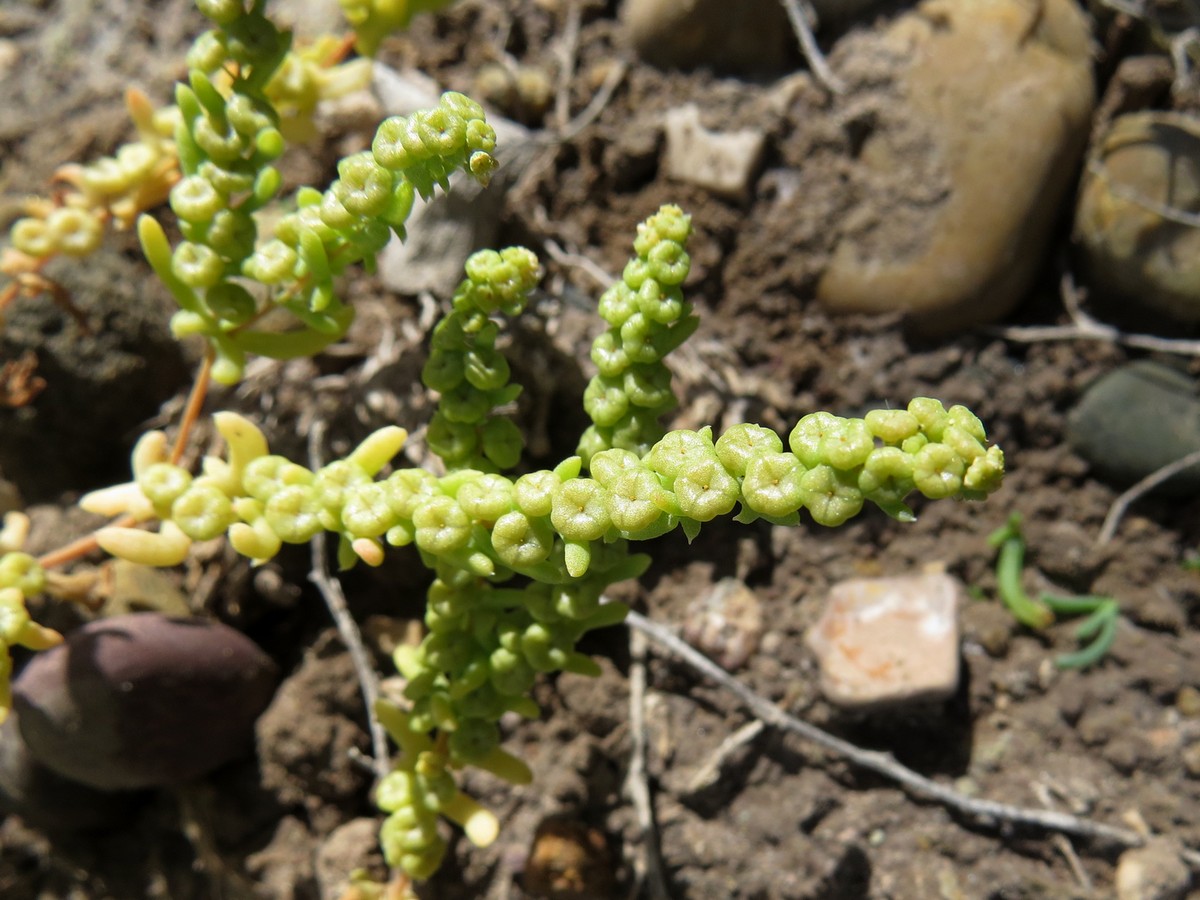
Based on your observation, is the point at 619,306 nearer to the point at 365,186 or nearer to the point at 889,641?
the point at 365,186

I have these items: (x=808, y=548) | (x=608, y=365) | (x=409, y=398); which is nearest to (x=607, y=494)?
(x=608, y=365)

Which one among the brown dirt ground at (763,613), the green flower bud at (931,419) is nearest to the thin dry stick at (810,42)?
the brown dirt ground at (763,613)

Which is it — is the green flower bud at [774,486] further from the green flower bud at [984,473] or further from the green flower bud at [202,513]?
the green flower bud at [202,513]

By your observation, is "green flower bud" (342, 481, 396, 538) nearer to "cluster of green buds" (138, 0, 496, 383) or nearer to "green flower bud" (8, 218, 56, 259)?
"cluster of green buds" (138, 0, 496, 383)

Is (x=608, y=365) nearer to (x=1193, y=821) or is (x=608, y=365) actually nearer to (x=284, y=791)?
(x=284, y=791)

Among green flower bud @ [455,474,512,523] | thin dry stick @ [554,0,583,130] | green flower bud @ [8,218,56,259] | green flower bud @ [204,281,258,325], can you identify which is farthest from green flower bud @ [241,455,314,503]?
thin dry stick @ [554,0,583,130]

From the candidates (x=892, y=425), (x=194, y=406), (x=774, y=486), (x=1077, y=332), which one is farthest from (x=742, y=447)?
(x=1077, y=332)

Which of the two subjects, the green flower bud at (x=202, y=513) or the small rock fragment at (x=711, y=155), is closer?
the green flower bud at (x=202, y=513)
